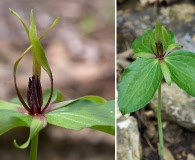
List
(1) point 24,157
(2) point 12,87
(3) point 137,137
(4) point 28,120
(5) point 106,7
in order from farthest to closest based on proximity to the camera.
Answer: (5) point 106,7 < (2) point 12,87 < (1) point 24,157 < (3) point 137,137 < (4) point 28,120

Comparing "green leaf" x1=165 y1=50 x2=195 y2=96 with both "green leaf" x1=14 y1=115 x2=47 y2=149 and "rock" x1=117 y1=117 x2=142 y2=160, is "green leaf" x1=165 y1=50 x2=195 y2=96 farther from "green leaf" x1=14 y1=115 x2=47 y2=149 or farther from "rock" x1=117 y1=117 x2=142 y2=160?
"rock" x1=117 y1=117 x2=142 y2=160

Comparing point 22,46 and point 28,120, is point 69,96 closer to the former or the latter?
point 22,46

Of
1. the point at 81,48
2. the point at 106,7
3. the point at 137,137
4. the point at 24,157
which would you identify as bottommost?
the point at 24,157

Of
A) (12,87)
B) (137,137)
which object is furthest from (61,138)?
(137,137)

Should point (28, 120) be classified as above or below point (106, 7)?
below

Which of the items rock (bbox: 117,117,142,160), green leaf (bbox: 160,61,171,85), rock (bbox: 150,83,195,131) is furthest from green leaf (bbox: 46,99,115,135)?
rock (bbox: 150,83,195,131)

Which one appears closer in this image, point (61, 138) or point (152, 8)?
point (61, 138)

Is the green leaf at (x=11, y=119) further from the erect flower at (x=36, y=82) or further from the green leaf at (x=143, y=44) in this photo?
the green leaf at (x=143, y=44)
